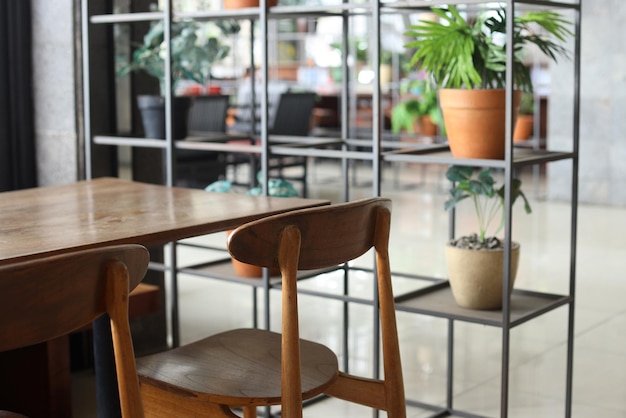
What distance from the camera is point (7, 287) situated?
4.43 ft

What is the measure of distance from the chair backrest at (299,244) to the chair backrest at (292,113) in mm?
5702

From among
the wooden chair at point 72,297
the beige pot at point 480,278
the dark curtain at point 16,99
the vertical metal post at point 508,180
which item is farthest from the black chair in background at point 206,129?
the wooden chair at point 72,297

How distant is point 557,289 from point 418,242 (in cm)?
141

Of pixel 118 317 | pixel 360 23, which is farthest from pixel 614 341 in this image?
pixel 360 23

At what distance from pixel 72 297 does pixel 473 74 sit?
5.69ft

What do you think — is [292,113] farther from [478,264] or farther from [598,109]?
[478,264]

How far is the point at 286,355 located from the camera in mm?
1785

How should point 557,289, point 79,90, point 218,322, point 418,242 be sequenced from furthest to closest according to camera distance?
point 418,242 < point 557,289 < point 218,322 < point 79,90

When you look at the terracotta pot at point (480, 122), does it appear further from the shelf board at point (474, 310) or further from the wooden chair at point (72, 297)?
the wooden chair at point (72, 297)

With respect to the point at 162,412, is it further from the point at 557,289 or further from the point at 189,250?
the point at 189,250

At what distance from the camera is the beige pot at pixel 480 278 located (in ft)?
9.42

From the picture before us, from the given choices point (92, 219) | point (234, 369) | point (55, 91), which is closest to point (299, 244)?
point (234, 369)

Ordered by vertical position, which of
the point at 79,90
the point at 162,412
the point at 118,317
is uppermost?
the point at 79,90

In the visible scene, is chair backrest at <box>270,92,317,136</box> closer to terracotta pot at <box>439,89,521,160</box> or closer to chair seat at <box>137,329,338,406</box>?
terracotta pot at <box>439,89,521,160</box>
